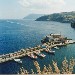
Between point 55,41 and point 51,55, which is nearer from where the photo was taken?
point 51,55

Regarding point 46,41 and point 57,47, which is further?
point 46,41

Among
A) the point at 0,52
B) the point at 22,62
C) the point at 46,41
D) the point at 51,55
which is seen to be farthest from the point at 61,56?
the point at 46,41

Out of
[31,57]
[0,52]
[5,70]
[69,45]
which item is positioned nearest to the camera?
[5,70]

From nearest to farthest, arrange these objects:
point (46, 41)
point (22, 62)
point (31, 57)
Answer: point (22, 62)
point (31, 57)
point (46, 41)

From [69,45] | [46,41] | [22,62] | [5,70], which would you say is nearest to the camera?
[5,70]

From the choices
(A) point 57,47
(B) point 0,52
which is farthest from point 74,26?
(B) point 0,52

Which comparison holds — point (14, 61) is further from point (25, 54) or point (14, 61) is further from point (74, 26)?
point (74, 26)

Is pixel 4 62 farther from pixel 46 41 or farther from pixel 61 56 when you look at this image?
pixel 46 41

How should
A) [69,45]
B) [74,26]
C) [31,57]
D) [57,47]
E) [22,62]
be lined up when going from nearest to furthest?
[22,62], [31,57], [57,47], [69,45], [74,26]
